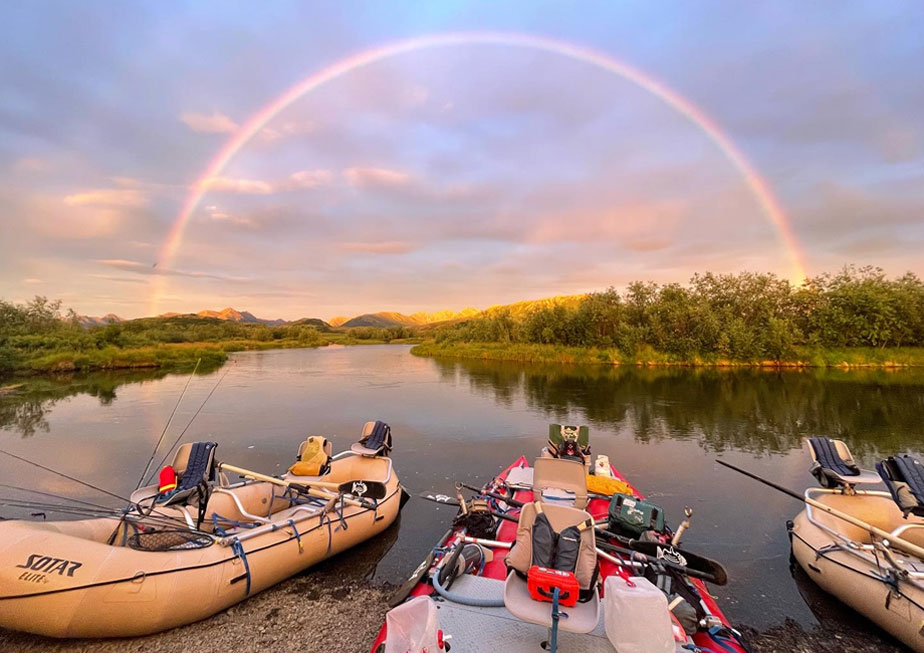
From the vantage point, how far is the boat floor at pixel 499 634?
3559 millimetres

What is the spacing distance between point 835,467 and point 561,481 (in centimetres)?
433

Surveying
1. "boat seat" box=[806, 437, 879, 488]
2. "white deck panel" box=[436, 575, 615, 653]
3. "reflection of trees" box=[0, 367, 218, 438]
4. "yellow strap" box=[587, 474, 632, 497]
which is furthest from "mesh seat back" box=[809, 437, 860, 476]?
"reflection of trees" box=[0, 367, 218, 438]

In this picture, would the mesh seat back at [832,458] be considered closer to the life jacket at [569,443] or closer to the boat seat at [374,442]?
the life jacket at [569,443]

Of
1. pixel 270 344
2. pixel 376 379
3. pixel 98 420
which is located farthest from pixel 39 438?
pixel 270 344

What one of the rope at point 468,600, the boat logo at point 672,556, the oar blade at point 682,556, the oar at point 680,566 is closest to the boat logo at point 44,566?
the rope at point 468,600

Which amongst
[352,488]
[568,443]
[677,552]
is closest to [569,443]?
[568,443]

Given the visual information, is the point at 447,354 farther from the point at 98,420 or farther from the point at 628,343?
the point at 98,420

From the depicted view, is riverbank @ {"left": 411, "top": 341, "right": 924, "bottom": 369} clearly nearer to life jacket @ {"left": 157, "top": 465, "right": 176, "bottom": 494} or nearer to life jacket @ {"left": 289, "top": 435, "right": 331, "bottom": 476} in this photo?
life jacket @ {"left": 289, "top": 435, "right": 331, "bottom": 476}

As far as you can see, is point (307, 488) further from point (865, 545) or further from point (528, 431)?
point (528, 431)

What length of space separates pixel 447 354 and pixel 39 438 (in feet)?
144

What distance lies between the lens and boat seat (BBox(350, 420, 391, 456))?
8.44 metres

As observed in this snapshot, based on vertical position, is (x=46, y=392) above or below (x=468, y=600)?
below

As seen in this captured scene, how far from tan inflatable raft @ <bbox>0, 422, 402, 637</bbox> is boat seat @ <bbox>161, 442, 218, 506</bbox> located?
5cm

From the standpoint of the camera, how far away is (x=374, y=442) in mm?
8570
